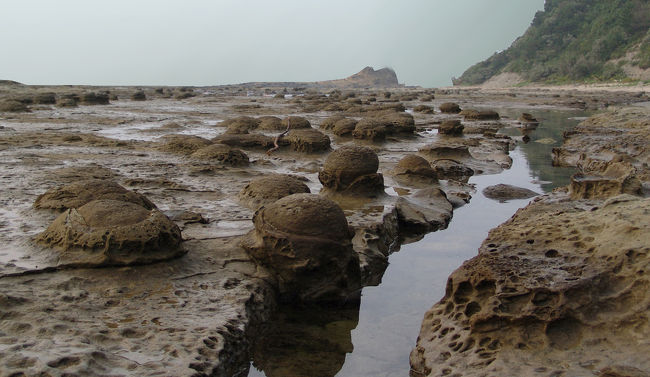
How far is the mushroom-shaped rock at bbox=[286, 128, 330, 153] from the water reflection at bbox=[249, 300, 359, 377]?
17.8 feet

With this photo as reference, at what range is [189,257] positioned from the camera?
11.8 ft

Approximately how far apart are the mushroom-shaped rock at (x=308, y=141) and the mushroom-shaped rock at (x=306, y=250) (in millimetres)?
5271

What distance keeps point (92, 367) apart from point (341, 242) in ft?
5.74

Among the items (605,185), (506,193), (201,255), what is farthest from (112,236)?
(506,193)

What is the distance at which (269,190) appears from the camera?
5.18 meters

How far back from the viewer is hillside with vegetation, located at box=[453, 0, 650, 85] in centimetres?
3578

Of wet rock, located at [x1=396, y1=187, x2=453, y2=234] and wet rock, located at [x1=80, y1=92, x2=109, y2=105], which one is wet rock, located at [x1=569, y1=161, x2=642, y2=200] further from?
wet rock, located at [x1=80, y1=92, x2=109, y2=105]

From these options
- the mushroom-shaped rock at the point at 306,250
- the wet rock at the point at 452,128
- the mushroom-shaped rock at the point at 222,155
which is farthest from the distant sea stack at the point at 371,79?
the mushroom-shaped rock at the point at 306,250

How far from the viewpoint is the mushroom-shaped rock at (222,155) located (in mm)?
7402

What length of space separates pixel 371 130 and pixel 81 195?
6657mm

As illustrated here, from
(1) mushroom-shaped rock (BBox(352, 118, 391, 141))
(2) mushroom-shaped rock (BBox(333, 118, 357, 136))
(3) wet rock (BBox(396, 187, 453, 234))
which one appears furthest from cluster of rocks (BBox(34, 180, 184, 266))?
(2) mushroom-shaped rock (BBox(333, 118, 357, 136))

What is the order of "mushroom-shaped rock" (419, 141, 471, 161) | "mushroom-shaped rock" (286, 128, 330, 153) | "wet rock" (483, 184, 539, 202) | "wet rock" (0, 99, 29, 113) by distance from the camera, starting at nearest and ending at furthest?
"wet rock" (483, 184, 539, 202), "mushroom-shaped rock" (419, 141, 471, 161), "mushroom-shaped rock" (286, 128, 330, 153), "wet rock" (0, 99, 29, 113)

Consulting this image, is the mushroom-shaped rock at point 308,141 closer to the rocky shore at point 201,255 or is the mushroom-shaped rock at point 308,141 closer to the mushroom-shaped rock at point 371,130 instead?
the mushroom-shaped rock at point 371,130

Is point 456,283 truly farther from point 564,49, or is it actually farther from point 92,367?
point 564,49
